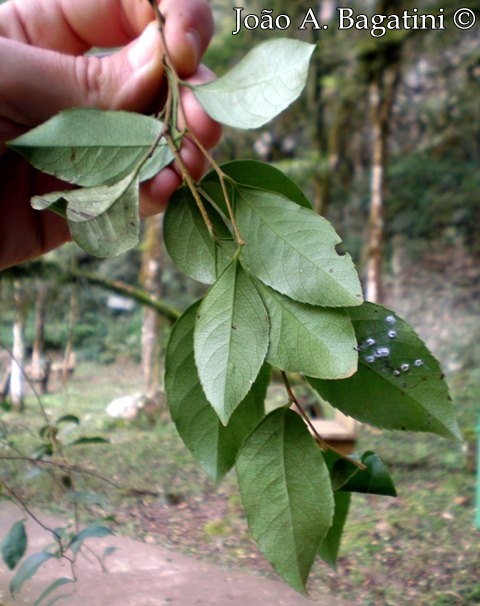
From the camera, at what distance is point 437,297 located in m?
2.21

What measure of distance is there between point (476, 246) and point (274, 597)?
6.19ft

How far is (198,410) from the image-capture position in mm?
177

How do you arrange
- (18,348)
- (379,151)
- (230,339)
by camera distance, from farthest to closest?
(379,151), (18,348), (230,339)

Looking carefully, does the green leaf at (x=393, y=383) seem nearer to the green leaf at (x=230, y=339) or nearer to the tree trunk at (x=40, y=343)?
the green leaf at (x=230, y=339)

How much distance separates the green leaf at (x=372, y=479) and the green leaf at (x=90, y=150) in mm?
97

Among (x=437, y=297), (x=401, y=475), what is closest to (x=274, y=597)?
Answer: (x=401, y=475)

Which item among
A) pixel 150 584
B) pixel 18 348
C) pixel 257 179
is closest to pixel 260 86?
pixel 257 179

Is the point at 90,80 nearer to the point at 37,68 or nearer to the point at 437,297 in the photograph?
the point at 37,68

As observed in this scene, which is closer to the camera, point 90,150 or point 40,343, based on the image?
point 90,150

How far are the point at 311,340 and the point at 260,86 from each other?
74 millimetres

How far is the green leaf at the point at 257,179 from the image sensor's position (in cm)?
18

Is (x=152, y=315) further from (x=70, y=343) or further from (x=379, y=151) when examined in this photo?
(x=379, y=151)

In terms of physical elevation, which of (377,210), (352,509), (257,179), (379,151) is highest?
(379,151)

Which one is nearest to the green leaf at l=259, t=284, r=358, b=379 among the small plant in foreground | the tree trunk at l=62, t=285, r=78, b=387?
the small plant in foreground
